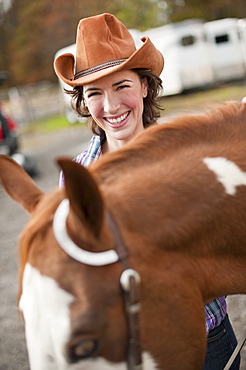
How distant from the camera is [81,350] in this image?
50.4 inches

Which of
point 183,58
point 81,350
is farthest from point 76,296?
point 183,58

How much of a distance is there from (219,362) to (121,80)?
1299 mm

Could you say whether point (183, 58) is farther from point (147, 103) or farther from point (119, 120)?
point (119, 120)

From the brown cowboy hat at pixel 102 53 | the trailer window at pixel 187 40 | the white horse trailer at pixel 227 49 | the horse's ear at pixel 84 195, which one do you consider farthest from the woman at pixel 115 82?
the white horse trailer at pixel 227 49

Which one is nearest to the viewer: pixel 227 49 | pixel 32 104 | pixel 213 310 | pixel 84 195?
pixel 84 195

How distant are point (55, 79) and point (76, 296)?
99.6 ft

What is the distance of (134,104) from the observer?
2.34 metres

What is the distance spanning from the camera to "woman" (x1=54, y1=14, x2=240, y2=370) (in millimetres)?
2229

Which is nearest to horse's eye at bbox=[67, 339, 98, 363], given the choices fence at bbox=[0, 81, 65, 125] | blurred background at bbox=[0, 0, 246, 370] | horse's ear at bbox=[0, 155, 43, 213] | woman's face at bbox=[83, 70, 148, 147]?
horse's ear at bbox=[0, 155, 43, 213]

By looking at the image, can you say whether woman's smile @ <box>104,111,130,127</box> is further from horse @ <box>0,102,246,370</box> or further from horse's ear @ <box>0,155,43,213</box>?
horse's ear @ <box>0,155,43,213</box>

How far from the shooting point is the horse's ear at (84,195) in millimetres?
1204

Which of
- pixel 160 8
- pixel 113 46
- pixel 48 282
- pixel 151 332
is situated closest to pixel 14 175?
pixel 48 282

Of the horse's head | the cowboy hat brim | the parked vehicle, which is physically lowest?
the parked vehicle

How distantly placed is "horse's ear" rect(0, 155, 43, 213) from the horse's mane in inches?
7.9
